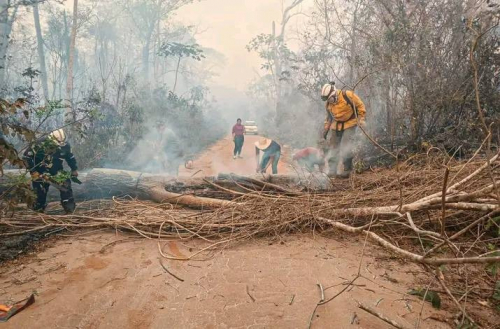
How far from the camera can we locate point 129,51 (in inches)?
1164

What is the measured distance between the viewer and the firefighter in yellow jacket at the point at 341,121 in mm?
5922

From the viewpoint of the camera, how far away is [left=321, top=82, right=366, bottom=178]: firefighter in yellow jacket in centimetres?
592

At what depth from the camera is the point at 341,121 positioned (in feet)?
20.0

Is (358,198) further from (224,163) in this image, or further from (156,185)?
(224,163)

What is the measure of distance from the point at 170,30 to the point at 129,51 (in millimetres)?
4776

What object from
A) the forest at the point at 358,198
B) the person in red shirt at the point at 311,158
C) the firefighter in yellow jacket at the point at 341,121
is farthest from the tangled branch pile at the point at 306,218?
the person in red shirt at the point at 311,158

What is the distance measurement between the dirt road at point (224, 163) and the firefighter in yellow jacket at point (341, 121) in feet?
10.0

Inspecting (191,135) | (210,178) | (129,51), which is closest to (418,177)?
(210,178)

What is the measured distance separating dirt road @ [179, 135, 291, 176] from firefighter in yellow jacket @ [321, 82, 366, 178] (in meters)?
3.05

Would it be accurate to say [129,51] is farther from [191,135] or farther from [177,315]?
[177,315]

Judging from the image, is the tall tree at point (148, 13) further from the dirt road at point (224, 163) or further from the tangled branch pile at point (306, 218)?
the tangled branch pile at point (306, 218)

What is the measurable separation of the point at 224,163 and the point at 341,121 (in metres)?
6.17

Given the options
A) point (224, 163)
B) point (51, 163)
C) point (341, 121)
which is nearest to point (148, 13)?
point (224, 163)

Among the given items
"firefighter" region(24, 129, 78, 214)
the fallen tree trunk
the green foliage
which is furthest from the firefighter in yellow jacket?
"firefighter" region(24, 129, 78, 214)
